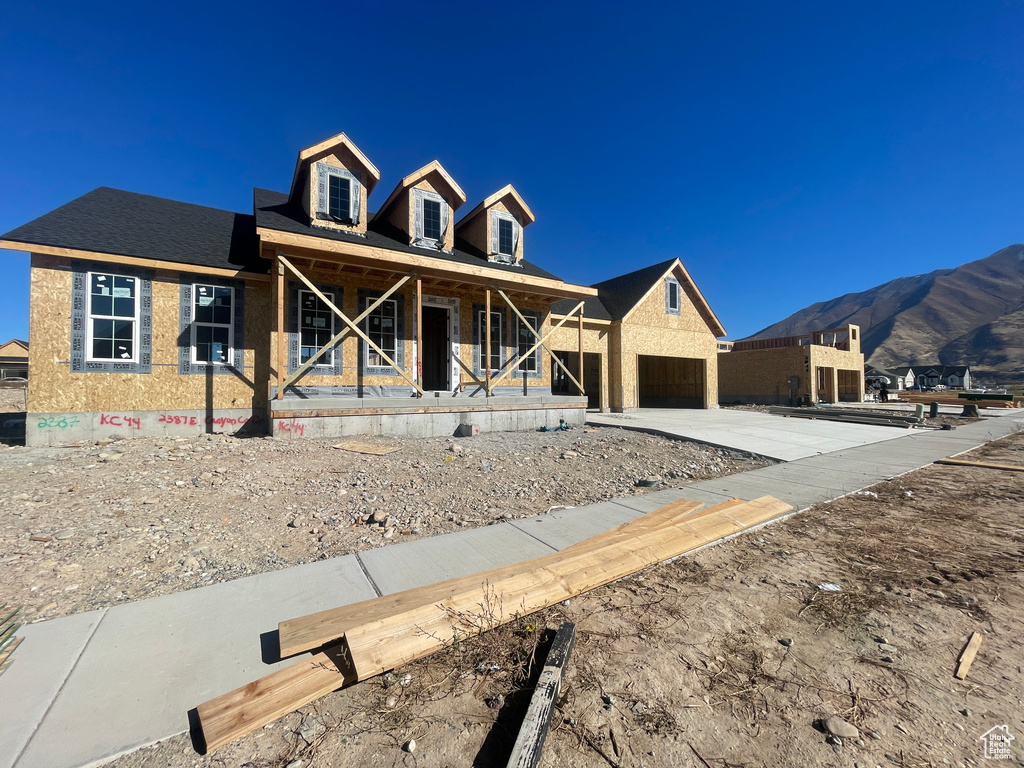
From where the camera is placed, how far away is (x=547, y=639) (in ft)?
8.58

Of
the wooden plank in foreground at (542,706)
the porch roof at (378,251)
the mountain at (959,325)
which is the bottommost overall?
the wooden plank in foreground at (542,706)

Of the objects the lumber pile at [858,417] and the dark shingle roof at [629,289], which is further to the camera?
the dark shingle roof at [629,289]

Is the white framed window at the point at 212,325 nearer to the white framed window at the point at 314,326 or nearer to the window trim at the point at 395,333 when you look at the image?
the white framed window at the point at 314,326

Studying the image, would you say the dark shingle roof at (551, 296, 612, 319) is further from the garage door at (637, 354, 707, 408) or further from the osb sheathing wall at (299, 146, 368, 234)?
the osb sheathing wall at (299, 146, 368, 234)

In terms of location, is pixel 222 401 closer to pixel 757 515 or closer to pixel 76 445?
pixel 76 445

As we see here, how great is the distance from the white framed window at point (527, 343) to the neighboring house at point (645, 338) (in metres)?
2.33

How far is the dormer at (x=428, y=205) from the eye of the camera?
1291cm

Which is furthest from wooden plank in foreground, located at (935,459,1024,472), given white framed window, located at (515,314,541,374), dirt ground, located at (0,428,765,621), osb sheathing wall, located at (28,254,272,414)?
osb sheathing wall, located at (28,254,272,414)

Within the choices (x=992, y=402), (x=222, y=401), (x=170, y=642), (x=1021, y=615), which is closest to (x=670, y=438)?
(x=1021, y=615)

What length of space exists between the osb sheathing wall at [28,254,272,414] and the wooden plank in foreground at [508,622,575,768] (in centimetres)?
1109

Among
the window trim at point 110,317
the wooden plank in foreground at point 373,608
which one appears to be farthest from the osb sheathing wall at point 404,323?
the wooden plank in foreground at point 373,608

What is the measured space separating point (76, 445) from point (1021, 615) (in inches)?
547

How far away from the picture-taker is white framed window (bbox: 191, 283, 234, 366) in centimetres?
1029

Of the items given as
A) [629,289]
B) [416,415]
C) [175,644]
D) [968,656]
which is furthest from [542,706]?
[629,289]
